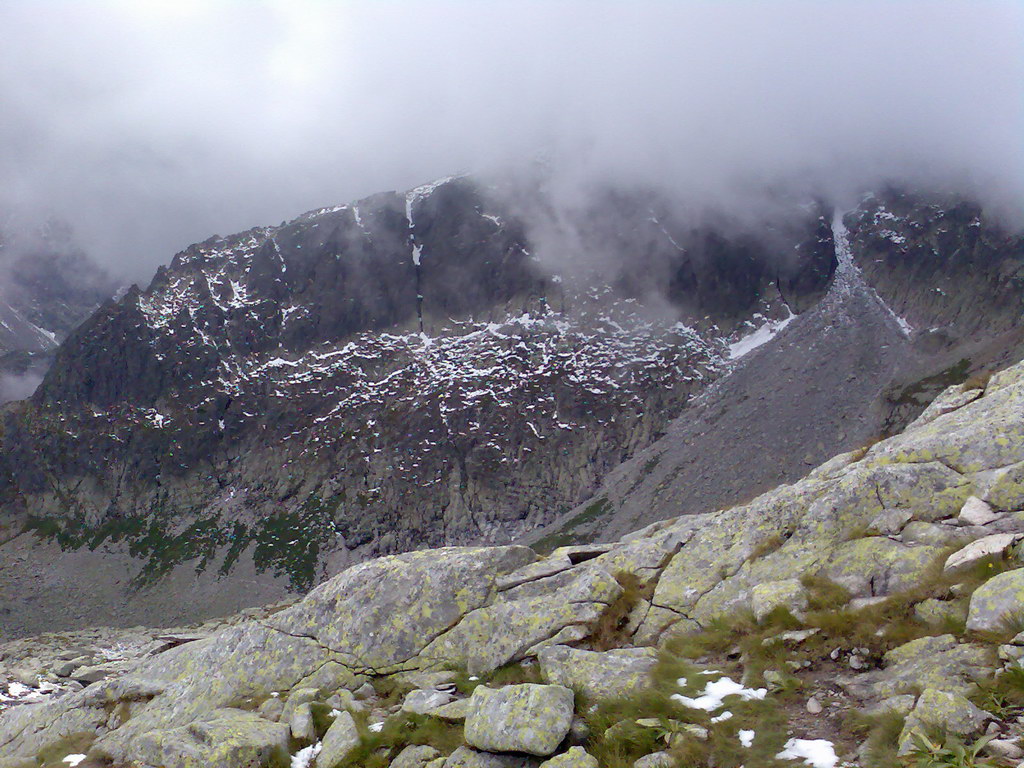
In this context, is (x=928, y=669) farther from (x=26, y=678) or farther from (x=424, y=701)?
(x=26, y=678)

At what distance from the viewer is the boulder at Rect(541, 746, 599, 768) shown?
27.1ft

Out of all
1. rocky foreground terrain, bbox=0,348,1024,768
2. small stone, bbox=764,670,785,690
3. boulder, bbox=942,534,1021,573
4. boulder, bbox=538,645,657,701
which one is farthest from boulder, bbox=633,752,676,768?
boulder, bbox=942,534,1021,573

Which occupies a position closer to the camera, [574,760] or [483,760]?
[574,760]

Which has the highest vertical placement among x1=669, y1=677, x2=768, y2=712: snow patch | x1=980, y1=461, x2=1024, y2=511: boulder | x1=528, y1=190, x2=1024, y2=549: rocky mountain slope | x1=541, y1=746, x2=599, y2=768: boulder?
x1=980, y1=461, x2=1024, y2=511: boulder

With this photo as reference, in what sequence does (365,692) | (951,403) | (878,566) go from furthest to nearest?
(951,403), (365,692), (878,566)

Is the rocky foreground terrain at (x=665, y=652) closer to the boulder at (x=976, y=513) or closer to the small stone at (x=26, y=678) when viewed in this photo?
the boulder at (x=976, y=513)

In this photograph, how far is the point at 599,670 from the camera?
1047 cm

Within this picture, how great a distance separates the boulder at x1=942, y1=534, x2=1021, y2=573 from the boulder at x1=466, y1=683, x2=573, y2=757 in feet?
21.1

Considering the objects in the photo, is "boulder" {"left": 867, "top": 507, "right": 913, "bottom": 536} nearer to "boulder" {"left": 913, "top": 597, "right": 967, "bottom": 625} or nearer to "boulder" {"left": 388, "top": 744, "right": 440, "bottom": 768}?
"boulder" {"left": 913, "top": 597, "right": 967, "bottom": 625}

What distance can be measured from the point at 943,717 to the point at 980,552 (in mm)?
3950

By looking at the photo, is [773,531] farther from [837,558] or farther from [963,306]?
[963,306]

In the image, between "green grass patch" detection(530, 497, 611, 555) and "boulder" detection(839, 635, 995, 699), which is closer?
"boulder" detection(839, 635, 995, 699)

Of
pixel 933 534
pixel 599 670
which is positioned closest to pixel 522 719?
pixel 599 670

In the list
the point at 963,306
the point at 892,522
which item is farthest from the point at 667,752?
the point at 963,306
